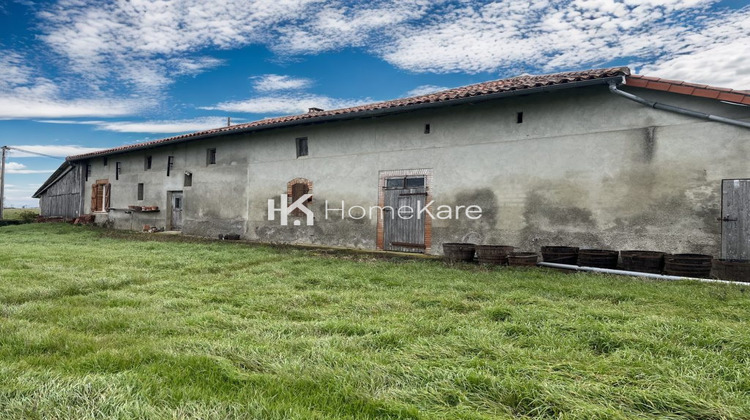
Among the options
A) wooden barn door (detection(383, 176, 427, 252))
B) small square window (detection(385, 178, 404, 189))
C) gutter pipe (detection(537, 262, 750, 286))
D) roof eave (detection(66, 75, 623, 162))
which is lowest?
gutter pipe (detection(537, 262, 750, 286))

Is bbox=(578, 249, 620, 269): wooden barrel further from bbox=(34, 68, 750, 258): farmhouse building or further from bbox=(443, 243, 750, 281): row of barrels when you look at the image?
bbox=(34, 68, 750, 258): farmhouse building

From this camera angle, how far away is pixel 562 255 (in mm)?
7871

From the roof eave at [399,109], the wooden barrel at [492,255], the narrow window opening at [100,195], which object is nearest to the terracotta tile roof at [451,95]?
the roof eave at [399,109]

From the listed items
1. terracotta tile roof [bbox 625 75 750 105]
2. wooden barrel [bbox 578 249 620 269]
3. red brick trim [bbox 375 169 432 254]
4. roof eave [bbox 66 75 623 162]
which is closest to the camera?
terracotta tile roof [bbox 625 75 750 105]

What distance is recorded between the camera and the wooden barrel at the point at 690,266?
6.54 m

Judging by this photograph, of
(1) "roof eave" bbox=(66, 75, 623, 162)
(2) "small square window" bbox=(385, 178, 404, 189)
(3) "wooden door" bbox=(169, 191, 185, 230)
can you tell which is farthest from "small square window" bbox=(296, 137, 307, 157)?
(3) "wooden door" bbox=(169, 191, 185, 230)

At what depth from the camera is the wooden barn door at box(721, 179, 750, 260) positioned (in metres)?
6.92

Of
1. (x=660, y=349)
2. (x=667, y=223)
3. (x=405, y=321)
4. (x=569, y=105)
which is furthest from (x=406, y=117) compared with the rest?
(x=660, y=349)

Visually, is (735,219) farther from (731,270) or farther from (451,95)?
(451,95)

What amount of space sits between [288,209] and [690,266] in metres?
10.1

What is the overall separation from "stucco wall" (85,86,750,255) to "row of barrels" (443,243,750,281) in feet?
1.85

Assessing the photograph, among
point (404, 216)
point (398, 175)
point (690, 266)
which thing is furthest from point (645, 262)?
point (398, 175)

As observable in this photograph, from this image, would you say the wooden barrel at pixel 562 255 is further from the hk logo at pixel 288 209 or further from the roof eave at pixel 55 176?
the roof eave at pixel 55 176

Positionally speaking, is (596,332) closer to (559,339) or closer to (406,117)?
(559,339)
